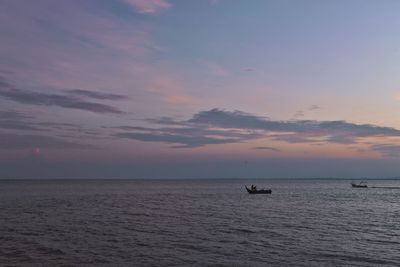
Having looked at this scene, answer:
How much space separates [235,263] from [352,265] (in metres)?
7.22

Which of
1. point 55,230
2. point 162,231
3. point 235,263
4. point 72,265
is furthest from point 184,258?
point 55,230

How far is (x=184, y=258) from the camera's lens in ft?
91.9

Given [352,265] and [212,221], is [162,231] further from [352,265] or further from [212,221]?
[352,265]

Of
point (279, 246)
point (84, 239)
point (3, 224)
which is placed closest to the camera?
point (279, 246)

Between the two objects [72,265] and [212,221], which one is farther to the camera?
[212,221]

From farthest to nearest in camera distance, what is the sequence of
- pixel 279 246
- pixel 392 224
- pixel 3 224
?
pixel 392 224
pixel 3 224
pixel 279 246

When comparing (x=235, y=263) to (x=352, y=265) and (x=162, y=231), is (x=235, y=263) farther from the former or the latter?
(x=162, y=231)

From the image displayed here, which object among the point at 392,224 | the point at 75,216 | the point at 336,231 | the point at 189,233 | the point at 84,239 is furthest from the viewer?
the point at 75,216

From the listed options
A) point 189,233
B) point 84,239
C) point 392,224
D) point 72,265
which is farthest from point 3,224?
point 392,224

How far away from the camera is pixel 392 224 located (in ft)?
162

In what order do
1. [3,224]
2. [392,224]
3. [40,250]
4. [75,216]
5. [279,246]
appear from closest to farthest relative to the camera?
[40,250], [279,246], [3,224], [392,224], [75,216]

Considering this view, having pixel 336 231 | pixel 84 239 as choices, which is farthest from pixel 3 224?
pixel 336 231

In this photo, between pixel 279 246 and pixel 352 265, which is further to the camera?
pixel 279 246

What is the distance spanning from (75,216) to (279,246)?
101ft
